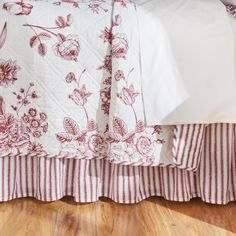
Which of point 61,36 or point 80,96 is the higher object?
point 61,36

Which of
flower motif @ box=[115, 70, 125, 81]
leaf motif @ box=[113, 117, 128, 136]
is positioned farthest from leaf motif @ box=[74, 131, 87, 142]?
flower motif @ box=[115, 70, 125, 81]

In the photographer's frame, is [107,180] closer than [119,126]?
No

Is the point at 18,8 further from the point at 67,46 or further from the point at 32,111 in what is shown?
the point at 32,111

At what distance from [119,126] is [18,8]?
463 mm

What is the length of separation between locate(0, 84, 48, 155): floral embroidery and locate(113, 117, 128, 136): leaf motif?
214mm

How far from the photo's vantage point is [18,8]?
4.81ft

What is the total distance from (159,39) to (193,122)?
10.6 inches

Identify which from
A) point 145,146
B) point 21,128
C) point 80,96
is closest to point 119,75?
point 80,96

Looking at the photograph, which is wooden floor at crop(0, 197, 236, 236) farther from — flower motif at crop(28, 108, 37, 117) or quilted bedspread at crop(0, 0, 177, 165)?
flower motif at crop(28, 108, 37, 117)

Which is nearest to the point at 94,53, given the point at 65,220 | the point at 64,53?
the point at 64,53

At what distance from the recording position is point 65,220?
1546 millimetres

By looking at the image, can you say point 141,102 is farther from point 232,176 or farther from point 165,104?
point 232,176

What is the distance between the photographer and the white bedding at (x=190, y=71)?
1458 mm

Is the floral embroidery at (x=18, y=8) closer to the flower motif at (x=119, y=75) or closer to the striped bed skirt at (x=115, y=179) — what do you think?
the flower motif at (x=119, y=75)
